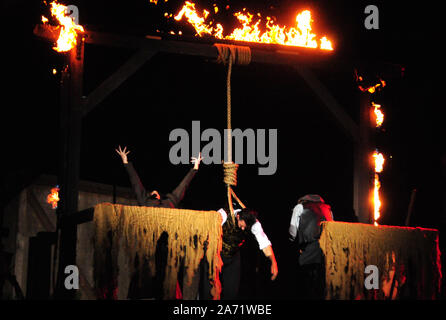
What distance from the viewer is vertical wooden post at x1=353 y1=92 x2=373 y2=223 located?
6293 millimetres

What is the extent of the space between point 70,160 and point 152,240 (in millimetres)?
1223

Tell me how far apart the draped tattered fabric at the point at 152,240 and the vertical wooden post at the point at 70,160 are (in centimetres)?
50

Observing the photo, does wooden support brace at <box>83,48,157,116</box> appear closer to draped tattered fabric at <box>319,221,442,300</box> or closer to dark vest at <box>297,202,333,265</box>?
draped tattered fabric at <box>319,221,442,300</box>

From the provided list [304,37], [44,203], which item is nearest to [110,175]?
[44,203]

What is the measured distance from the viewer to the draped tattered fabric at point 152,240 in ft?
15.5

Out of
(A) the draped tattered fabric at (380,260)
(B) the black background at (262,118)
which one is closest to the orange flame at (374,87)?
(B) the black background at (262,118)

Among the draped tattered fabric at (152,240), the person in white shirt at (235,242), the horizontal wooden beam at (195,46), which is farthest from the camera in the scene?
the person in white shirt at (235,242)

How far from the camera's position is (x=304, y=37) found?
28.5 ft

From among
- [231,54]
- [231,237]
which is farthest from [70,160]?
[231,237]

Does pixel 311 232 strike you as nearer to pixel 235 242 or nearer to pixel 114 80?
pixel 235 242

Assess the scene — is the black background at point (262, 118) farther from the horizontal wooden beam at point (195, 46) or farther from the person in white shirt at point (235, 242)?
the person in white shirt at point (235, 242)

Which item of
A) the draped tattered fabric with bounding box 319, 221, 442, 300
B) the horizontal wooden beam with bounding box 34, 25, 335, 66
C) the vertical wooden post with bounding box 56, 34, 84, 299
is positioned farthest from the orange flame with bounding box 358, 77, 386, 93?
the vertical wooden post with bounding box 56, 34, 84, 299

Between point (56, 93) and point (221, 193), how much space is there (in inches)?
136

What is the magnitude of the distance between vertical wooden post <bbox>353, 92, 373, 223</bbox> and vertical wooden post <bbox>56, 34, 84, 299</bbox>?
10.8 feet
